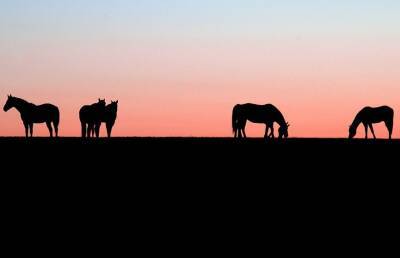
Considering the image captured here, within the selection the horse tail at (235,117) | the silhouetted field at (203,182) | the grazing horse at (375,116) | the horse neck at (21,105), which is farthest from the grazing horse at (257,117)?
the silhouetted field at (203,182)

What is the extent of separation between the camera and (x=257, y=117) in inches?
1453

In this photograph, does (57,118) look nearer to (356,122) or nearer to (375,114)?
(356,122)

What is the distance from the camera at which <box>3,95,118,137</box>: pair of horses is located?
35.3 m

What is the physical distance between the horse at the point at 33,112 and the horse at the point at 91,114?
6.64 ft

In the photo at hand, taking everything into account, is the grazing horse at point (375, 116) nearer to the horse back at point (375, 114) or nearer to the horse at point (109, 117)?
the horse back at point (375, 114)

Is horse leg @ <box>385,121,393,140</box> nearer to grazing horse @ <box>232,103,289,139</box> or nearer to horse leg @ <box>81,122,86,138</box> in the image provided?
grazing horse @ <box>232,103,289,139</box>

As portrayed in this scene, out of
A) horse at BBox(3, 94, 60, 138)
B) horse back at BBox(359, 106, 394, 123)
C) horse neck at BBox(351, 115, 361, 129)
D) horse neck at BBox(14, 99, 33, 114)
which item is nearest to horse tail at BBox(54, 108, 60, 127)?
horse at BBox(3, 94, 60, 138)

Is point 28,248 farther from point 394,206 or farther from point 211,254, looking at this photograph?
point 394,206

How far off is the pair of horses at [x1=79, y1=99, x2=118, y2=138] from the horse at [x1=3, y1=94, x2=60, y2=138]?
2.09 m

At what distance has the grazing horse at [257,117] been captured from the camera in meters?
36.7

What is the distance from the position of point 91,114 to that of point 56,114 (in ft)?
9.76

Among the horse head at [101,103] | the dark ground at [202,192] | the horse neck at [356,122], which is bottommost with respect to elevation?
the dark ground at [202,192]

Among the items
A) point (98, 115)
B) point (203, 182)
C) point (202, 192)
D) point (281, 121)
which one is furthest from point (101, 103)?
point (202, 192)

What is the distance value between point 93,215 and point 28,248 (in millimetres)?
2359
